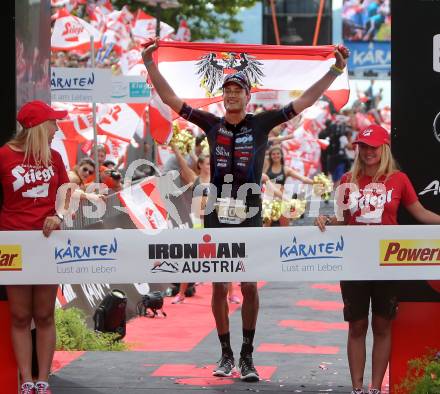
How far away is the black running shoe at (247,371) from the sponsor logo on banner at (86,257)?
5.77 feet

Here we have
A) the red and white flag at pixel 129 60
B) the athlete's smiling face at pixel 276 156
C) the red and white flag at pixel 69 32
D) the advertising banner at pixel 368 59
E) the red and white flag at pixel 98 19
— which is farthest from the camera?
the advertising banner at pixel 368 59

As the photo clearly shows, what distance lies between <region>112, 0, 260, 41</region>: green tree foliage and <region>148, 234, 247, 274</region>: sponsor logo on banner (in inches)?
942

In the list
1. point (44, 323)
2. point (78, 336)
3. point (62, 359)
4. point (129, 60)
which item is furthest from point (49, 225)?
point (129, 60)

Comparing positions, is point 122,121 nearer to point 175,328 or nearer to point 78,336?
point 175,328

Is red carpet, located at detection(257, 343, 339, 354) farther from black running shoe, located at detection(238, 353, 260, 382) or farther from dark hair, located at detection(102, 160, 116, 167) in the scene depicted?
dark hair, located at detection(102, 160, 116, 167)

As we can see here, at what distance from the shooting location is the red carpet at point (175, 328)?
37.3ft

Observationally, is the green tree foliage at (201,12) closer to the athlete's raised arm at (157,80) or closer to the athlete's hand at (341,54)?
the athlete's raised arm at (157,80)

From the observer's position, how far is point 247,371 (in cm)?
857

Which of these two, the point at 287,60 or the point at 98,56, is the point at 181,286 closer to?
the point at 287,60

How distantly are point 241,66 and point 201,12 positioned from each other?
961 inches

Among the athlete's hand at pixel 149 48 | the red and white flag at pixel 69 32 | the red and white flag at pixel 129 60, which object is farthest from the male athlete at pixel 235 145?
the red and white flag at pixel 129 60

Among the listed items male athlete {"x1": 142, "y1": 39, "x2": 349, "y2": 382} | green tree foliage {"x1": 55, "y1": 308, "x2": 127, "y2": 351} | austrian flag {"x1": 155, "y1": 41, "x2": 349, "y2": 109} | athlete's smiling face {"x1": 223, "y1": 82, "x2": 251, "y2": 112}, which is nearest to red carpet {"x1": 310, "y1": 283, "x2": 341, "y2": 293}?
green tree foliage {"x1": 55, "y1": 308, "x2": 127, "y2": 351}

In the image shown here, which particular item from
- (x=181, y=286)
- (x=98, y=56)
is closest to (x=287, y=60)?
(x=181, y=286)

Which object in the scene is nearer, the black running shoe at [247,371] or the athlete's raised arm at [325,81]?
the athlete's raised arm at [325,81]
